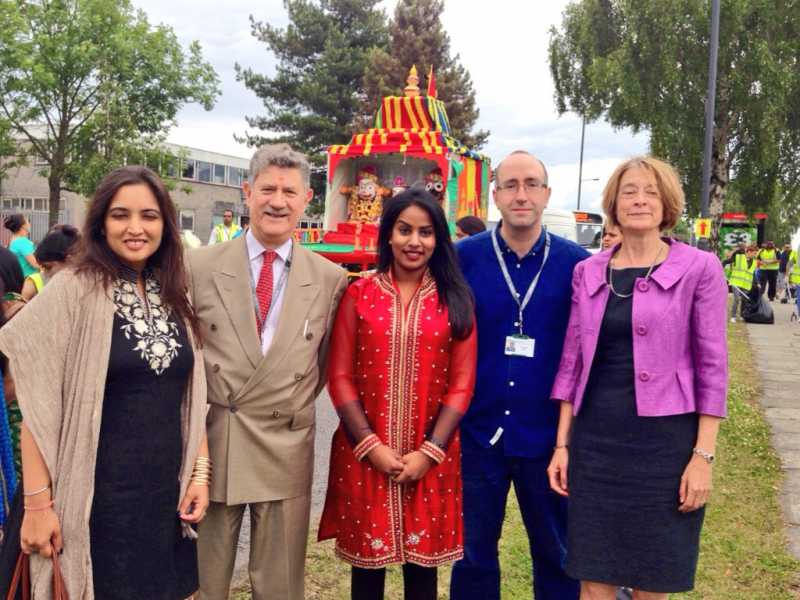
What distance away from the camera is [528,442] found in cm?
304

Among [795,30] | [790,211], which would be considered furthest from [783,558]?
[790,211]

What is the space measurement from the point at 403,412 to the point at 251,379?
59cm

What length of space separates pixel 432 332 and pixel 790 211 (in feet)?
85.9

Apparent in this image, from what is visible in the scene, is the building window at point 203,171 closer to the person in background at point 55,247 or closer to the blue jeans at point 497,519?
the person in background at point 55,247


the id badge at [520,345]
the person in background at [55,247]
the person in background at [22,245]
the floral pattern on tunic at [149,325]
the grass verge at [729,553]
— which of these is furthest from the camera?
the person in background at [22,245]

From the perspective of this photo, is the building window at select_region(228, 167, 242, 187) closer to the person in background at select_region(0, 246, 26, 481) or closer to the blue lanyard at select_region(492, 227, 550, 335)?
the person in background at select_region(0, 246, 26, 481)

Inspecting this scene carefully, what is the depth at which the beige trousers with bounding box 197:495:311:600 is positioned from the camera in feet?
9.12

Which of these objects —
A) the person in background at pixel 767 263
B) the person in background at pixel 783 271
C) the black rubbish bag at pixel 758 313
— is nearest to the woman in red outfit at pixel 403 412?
the black rubbish bag at pixel 758 313

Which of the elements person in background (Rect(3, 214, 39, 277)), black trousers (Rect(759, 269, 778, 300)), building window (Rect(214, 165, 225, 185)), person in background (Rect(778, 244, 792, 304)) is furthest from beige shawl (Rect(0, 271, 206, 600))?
building window (Rect(214, 165, 225, 185))

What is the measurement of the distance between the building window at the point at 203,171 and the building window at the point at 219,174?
0.57 metres

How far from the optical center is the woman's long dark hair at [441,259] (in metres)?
2.87

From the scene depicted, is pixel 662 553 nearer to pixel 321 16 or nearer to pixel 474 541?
pixel 474 541

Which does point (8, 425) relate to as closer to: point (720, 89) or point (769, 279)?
point (720, 89)

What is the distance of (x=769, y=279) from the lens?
21656 millimetres
